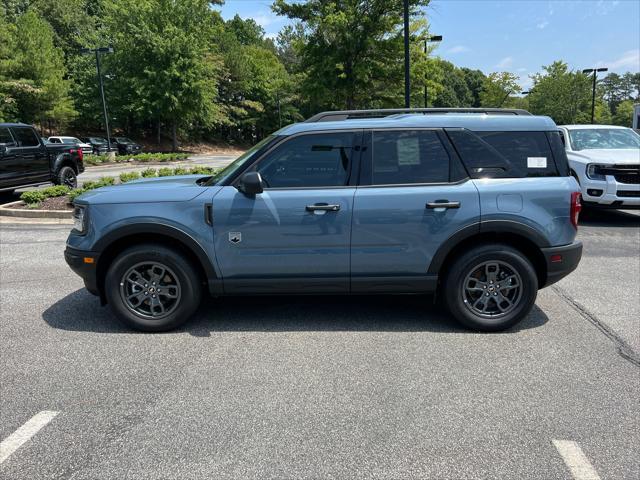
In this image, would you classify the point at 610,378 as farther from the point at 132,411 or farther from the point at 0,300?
the point at 0,300

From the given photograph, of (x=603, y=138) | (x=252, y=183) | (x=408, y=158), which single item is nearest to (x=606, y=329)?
(x=408, y=158)

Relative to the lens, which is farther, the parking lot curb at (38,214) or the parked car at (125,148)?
the parked car at (125,148)

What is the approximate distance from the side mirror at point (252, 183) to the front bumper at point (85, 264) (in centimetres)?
144

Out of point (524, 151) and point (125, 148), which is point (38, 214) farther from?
point (125, 148)

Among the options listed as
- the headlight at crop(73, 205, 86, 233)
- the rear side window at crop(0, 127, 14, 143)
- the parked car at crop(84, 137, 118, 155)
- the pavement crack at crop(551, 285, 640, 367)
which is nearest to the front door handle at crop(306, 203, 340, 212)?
the headlight at crop(73, 205, 86, 233)

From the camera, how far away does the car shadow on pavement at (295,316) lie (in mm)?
4480

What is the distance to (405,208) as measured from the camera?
4.13m

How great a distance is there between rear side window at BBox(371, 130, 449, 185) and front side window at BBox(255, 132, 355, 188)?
26 cm

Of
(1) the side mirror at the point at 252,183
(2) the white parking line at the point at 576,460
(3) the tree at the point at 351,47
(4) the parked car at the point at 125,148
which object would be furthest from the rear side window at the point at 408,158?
(4) the parked car at the point at 125,148

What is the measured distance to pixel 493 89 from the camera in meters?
50.4

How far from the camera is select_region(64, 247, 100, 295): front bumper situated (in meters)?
4.26

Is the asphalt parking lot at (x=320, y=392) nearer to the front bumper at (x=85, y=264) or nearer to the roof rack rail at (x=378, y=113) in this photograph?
the front bumper at (x=85, y=264)

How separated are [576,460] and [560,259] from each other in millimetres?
2105

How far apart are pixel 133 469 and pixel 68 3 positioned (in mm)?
66501
